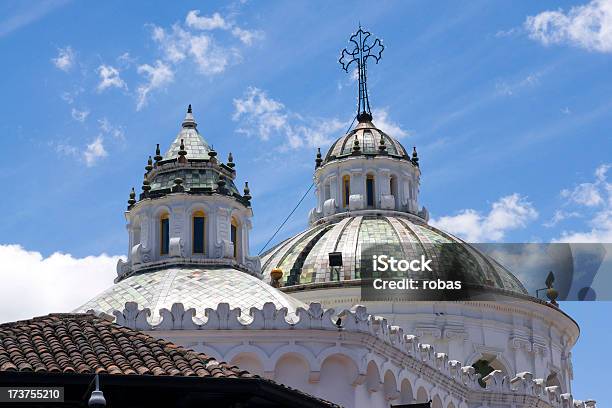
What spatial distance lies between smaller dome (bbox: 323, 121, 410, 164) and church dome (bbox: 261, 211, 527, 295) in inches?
203

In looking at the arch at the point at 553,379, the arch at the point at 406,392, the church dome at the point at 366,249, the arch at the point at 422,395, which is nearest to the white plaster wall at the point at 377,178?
the church dome at the point at 366,249

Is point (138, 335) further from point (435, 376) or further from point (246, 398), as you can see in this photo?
point (435, 376)

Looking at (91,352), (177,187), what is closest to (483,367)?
(177,187)

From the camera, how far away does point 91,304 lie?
204ft

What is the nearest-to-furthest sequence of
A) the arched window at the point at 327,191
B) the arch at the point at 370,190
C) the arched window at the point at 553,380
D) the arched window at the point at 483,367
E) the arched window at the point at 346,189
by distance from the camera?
the arched window at the point at 483,367 < the arched window at the point at 553,380 < the arch at the point at 370,190 < the arched window at the point at 346,189 < the arched window at the point at 327,191

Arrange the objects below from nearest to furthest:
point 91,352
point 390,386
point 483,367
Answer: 1. point 91,352
2. point 390,386
3. point 483,367

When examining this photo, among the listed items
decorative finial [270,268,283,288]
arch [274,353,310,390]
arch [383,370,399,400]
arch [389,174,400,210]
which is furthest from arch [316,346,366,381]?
arch [389,174,400,210]

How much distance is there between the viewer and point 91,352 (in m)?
31.5

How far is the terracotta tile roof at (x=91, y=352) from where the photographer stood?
99.0 feet

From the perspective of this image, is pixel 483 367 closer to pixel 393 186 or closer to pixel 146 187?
pixel 393 186

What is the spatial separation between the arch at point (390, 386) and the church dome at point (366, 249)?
2599cm

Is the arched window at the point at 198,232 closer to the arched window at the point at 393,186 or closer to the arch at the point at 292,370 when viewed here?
the arch at the point at 292,370

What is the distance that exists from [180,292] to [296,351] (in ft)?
20.2

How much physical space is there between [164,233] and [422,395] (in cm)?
1416
